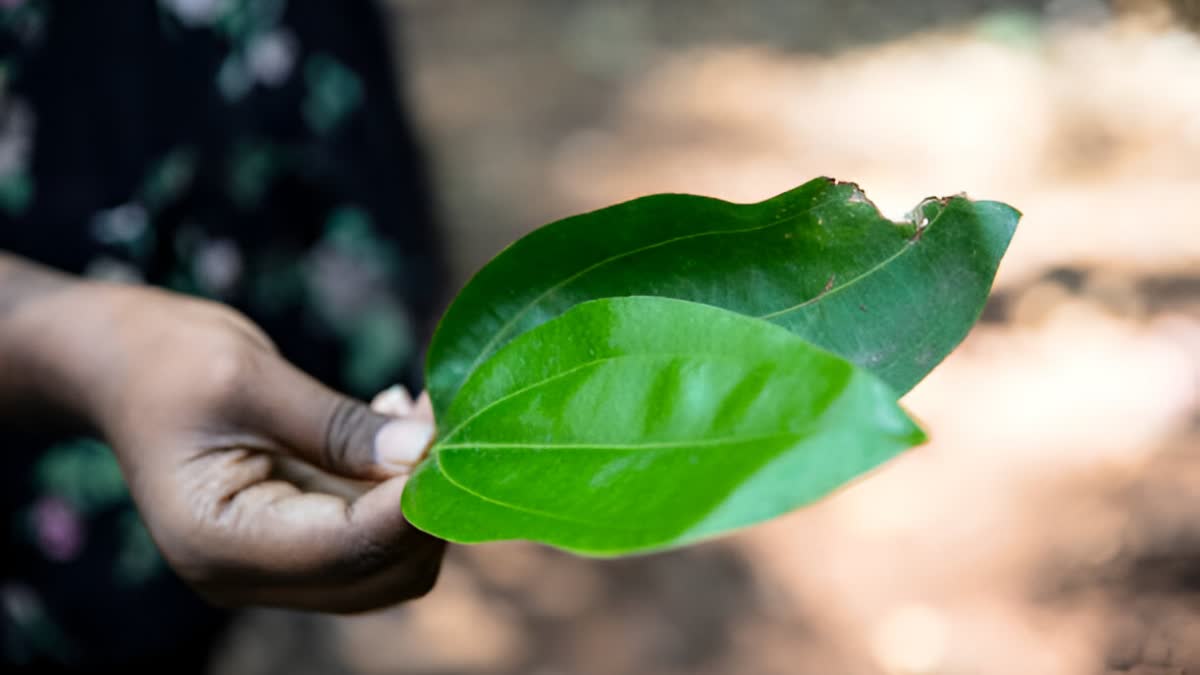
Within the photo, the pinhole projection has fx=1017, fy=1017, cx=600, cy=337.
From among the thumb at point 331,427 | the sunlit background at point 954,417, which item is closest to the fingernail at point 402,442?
the thumb at point 331,427

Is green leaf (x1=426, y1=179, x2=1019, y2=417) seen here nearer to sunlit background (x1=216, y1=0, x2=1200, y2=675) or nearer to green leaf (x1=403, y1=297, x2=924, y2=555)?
green leaf (x1=403, y1=297, x2=924, y2=555)

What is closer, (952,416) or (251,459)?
(251,459)

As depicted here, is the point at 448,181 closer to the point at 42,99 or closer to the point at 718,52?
the point at 718,52

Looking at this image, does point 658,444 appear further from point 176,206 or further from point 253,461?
point 176,206

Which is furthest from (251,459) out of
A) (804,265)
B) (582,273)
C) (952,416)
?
(952,416)

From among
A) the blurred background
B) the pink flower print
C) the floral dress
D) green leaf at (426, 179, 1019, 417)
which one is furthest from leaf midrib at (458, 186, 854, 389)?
the pink flower print

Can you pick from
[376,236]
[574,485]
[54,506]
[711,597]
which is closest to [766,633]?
[711,597]

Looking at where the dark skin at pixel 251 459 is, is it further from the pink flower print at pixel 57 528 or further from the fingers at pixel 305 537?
the pink flower print at pixel 57 528
